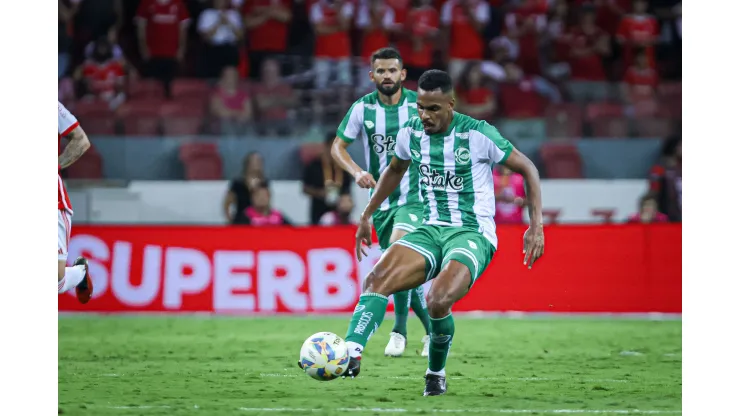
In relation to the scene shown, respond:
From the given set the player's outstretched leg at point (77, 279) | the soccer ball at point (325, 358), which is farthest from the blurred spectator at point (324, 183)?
the soccer ball at point (325, 358)

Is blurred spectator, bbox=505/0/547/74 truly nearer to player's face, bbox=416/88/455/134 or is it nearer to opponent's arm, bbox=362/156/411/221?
opponent's arm, bbox=362/156/411/221

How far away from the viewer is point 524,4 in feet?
58.3

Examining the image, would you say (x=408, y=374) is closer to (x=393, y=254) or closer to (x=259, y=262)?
(x=393, y=254)

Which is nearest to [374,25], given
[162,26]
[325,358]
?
[162,26]

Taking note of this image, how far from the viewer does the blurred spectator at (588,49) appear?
57.8ft

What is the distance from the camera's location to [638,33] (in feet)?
58.0

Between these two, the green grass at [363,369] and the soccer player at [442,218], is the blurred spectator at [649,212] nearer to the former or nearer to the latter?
the green grass at [363,369]

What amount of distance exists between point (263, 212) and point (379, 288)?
7.33 m

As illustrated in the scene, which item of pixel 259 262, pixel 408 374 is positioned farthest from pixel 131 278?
pixel 408 374

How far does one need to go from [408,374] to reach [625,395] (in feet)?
5.41

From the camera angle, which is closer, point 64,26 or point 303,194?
point 303,194

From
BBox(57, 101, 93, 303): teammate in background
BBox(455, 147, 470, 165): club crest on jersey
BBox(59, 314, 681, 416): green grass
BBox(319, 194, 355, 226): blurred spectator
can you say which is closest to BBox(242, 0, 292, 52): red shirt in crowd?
BBox(319, 194, 355, 226): blurred spectator

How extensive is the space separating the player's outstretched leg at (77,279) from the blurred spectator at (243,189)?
5.52 m

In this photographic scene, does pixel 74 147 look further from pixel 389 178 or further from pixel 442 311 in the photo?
pixel 442 311
